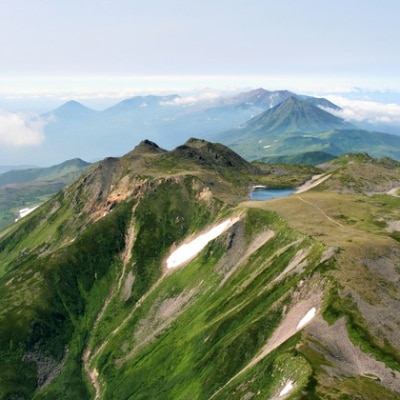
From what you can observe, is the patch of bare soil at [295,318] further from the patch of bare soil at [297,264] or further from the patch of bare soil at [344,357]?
the patch of bare soil at [297,264]

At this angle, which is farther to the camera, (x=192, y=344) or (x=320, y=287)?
(x=192, y=344)

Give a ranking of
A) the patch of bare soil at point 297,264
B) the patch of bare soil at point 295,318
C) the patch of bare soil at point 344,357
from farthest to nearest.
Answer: the patch of bare soil at point 297,264 < the patch of bare soil at point 295,318 < the patch of bare soil at point 344,357

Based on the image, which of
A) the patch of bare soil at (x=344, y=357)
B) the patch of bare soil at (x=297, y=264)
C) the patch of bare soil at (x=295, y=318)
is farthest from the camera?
the patch of bare soil at (x=297, y=264)

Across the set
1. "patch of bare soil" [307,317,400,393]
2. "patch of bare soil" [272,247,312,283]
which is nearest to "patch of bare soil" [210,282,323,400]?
"patch of bare soil" [307,317,400,393]

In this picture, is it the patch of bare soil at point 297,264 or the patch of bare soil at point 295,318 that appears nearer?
the patch of bare soil at point 295,318

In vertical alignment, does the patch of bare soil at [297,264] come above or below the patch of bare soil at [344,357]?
below

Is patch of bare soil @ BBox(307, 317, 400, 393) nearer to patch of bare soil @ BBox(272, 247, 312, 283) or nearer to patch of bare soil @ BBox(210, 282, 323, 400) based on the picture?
patch of bare soil @ BBox(210, 282, 323, 400)

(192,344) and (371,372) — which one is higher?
(371,372)

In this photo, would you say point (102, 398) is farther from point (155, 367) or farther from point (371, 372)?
point (371, 372)

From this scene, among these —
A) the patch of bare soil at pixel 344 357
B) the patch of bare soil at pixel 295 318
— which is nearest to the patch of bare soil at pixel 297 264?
the patch of bare soil at pixel 295 318

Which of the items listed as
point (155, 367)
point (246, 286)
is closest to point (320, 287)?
point (246, 286)
